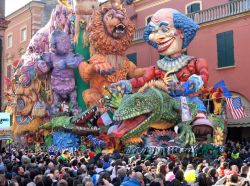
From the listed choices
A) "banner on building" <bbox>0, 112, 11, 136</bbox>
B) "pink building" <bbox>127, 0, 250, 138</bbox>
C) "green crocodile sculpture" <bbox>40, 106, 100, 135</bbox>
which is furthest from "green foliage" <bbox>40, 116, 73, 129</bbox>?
"pink building" <bbox>127, 0, 250, 138</bbox>

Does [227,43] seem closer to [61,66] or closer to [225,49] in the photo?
[225,49]

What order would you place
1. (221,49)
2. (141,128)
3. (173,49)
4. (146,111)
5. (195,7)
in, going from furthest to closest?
1. (195,7)
2. (221,49)
3. (173,49)
4. (141,128)
5. (146,111)

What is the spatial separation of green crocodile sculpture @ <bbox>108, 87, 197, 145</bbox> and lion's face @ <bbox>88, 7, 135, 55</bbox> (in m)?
4.19

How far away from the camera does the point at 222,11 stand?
23.4 m

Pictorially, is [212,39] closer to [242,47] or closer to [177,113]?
[242,47]

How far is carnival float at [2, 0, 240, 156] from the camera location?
1712 centimetres

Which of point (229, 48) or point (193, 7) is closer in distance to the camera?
point (229, 48)

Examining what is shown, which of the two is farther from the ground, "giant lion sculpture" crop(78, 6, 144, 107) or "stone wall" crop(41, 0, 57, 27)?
"stone wall" crop(41, 0, 57, 27)

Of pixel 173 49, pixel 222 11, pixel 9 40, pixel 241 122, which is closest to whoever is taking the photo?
pixel 173 49

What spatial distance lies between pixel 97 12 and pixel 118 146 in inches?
252

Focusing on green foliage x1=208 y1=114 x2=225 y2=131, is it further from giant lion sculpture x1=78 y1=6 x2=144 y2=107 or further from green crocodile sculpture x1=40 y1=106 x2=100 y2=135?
green crocodile sculpture x1=40 y1=106 x2=100 y2=135

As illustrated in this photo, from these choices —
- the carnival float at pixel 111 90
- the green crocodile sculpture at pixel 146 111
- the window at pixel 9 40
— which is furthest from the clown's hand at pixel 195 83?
the window at pixel 9 40

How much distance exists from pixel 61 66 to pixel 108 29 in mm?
2970

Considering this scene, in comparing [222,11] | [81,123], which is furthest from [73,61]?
[222,11]
